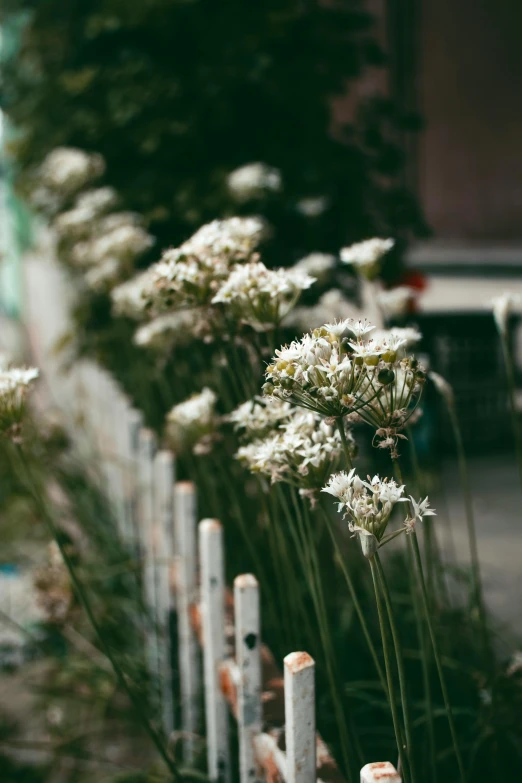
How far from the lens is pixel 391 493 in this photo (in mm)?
785

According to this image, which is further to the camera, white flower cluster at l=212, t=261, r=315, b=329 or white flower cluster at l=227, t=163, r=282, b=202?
white flower cluster at l=227, t=163, r=282, b=202

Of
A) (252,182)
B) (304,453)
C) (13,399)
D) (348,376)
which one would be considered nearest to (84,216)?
(252,182)

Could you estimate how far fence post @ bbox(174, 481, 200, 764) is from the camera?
1674 millimetres

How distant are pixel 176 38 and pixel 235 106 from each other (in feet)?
0.96

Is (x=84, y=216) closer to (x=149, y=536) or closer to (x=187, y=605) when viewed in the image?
(x=149, y=536)

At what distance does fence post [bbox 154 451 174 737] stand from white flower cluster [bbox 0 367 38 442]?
0.66 metres

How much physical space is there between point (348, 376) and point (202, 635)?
98 cm

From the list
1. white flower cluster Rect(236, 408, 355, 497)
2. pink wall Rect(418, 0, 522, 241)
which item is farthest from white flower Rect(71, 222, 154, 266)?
pink wall Rect(418, 0, 522, 241)

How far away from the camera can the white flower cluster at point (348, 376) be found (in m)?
0.80

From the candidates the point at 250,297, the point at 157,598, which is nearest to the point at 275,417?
the point at 250,297

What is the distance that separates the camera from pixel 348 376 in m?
0.81

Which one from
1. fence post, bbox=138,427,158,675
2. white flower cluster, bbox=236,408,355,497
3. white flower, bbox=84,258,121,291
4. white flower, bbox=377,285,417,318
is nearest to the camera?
white flower cluster, bbox=236,408,355,497

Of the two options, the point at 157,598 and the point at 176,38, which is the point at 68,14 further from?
the point at 157,598

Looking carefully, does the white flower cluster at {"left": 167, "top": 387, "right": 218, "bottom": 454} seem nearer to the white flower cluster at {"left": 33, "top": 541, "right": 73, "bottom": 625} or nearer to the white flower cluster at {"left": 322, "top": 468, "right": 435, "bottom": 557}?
the white flower cluster at {"left": 322, "top": 468, "right": 435, "bottom": 557}
